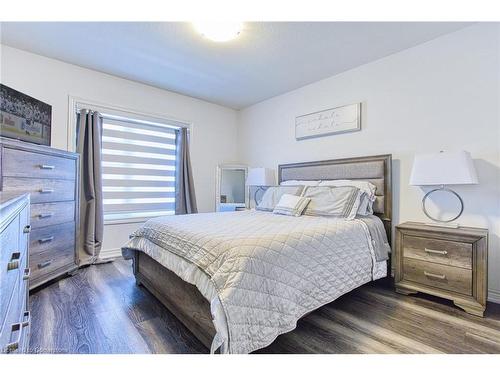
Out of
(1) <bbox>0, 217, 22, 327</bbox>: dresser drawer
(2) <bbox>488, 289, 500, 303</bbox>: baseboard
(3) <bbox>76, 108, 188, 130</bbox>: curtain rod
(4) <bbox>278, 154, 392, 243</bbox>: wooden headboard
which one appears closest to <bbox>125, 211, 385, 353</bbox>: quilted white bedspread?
(4) <bbox>278, 154, 392, 243</bbox>: wooden headboard

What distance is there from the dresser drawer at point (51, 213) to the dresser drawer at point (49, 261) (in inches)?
11.4

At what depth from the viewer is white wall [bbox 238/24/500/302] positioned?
216cm

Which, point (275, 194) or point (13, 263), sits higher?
point (275, 194)

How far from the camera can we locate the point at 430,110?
249 cm

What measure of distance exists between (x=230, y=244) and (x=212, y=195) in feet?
10.1

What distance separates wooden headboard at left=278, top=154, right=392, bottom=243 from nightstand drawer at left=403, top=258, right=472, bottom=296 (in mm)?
462

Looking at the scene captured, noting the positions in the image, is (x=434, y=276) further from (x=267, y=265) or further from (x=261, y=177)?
(x=261, y=177)

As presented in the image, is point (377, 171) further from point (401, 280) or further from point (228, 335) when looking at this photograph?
point (228, 335)

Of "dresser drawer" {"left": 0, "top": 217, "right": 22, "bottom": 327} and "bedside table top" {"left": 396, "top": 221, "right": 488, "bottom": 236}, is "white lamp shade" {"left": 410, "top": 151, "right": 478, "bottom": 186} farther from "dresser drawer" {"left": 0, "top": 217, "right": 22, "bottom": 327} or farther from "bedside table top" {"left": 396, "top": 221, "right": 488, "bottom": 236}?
"dresser drawer" {"left": 0, "top": 217, "right": 22, "bottom": 327}

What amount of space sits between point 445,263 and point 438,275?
0.12 meters

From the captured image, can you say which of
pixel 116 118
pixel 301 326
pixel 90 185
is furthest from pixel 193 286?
pixel 116 118

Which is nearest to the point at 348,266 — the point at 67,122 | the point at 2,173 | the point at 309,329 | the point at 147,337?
the point at 309,329

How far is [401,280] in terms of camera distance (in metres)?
2.32

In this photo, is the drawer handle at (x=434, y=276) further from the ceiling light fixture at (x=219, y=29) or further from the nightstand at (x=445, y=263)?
the ceiling light fixture at (x=219, y=29)
